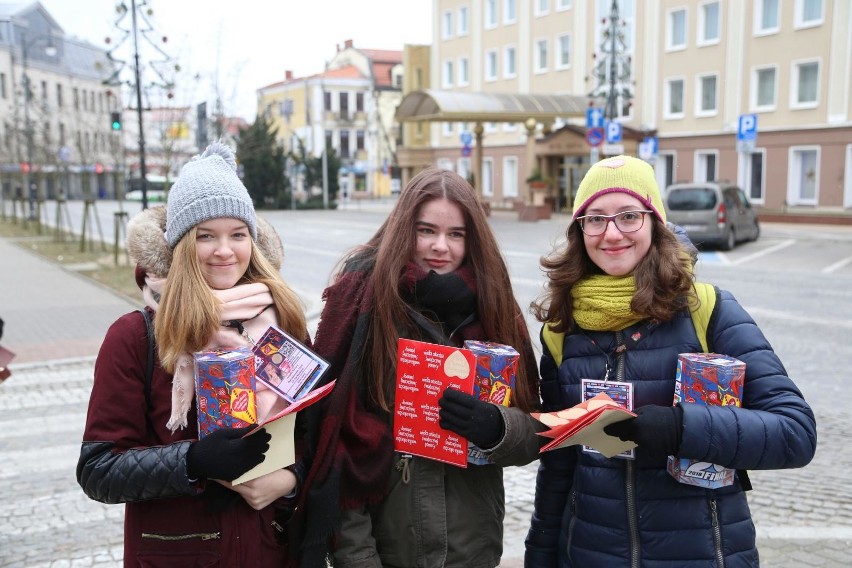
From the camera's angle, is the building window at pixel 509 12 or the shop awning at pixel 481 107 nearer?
the shop awning at pixel 481 107

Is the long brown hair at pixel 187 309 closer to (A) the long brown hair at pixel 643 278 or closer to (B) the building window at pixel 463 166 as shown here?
(A) the long brown hair at pixel 643 278

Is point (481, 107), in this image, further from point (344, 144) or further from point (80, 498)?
point (344, 144)

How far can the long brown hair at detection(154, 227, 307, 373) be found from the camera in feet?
7.25

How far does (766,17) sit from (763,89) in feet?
9.51

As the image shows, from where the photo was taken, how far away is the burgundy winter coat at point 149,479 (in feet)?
7.06

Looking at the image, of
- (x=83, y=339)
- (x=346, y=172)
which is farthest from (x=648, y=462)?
(x=346, y=172)

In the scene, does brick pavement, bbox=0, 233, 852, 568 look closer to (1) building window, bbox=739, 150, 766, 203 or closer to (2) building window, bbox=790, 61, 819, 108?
(2) building window, bbox=790, 61, 819, 108

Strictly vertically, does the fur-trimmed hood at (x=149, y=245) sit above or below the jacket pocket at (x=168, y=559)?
above

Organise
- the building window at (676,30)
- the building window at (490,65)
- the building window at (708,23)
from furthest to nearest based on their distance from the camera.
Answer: the building window at (490,65)
the building window at (676,30)
the building window at (708,23)

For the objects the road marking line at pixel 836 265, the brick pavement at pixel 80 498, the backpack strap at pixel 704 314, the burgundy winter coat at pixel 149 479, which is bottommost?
the brick pavement at pixel 80 498

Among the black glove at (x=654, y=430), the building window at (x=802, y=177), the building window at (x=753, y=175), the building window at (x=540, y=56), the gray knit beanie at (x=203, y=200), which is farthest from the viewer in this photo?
the building window at (x=540, y=56)

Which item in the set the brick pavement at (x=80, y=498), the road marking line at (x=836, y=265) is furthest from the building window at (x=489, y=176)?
the brick pavement at (x=80, y=498)

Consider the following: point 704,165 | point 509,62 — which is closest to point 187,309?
point 704,165

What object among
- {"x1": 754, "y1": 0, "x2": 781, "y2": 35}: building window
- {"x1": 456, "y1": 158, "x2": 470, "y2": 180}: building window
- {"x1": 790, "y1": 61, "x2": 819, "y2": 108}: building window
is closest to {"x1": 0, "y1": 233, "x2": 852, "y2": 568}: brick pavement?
{"x1": 790, "y1": 61, "x2": 819, "y2": 108}: building window
